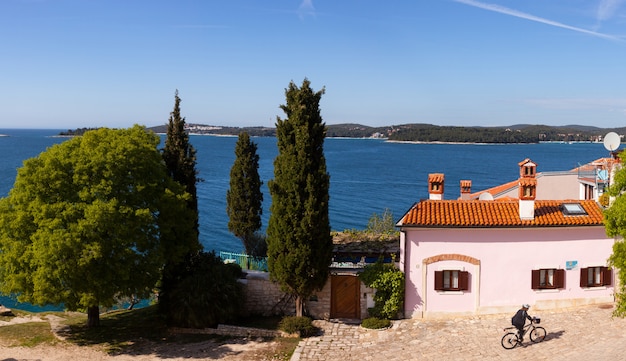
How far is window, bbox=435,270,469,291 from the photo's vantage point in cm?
2033

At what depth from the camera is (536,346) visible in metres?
17.0

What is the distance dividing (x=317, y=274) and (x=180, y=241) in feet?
18.5

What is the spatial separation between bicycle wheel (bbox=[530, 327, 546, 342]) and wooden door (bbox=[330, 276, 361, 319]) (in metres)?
6.55

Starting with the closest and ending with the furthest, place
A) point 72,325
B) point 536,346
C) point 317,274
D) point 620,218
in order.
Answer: point 620,218
point 536,346
point 317,274
point 72,325

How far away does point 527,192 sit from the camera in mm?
20406

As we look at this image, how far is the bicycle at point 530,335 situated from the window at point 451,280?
271 cm

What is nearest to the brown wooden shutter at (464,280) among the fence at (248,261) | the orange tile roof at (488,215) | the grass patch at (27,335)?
the orange tile roof at (488,215)

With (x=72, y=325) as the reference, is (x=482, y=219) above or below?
above

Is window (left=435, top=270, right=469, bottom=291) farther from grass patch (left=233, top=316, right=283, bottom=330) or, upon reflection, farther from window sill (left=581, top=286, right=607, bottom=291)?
grass patch (left=233, top=316, right=283, bottom=330)

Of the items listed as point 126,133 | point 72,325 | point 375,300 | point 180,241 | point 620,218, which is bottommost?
point 72,325

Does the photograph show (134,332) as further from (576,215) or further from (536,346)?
(576,215)

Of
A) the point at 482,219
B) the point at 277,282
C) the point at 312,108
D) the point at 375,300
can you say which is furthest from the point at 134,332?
the point at 482,219

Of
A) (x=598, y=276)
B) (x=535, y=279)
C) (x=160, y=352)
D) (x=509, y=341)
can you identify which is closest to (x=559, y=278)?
(x=535, y=279)

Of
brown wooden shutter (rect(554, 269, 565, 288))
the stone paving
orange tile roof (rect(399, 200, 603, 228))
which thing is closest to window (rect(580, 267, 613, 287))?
the stone paving
